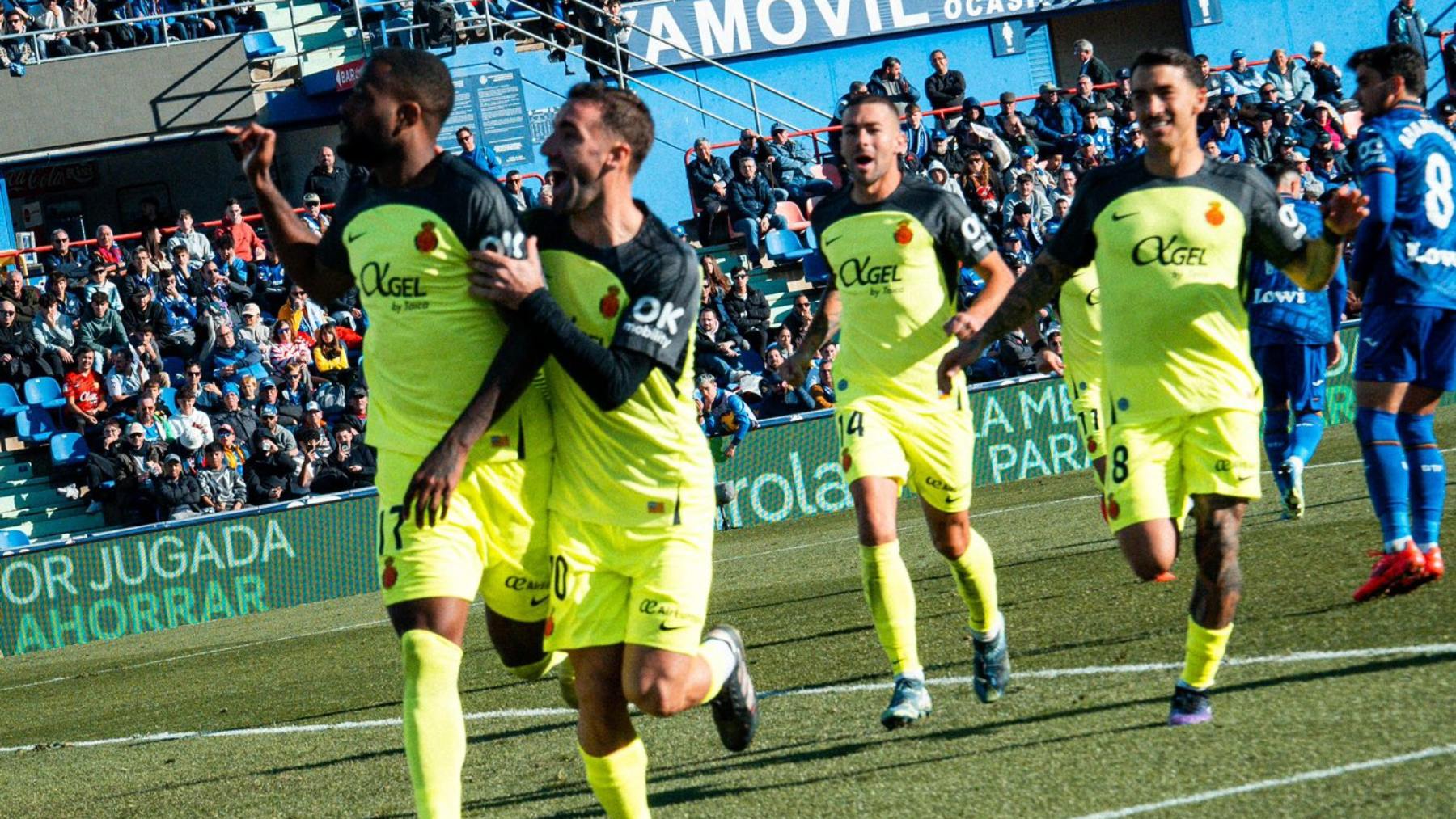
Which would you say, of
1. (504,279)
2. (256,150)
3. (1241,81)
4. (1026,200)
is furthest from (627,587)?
(1241,81)

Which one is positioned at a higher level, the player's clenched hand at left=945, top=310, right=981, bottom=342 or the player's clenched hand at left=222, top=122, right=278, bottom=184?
the player's clenched hand at left=222, top=122, right=278, bottom=184

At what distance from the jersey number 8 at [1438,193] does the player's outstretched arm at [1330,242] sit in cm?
191

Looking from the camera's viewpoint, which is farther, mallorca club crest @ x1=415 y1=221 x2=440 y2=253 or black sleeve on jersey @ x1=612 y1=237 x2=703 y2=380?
mallorca club crest @ x1=415 y1=221 x2=440 y2=253

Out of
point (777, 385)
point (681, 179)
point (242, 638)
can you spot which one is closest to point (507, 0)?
point (681, 179)

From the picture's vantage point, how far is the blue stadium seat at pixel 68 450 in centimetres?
1975

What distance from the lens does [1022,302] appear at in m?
6.75

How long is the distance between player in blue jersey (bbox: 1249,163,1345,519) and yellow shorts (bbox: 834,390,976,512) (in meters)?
4.94

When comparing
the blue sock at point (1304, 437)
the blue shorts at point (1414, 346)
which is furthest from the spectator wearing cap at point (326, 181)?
the blue shorts at point (1414, 346)

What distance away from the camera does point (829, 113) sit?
31516 mm

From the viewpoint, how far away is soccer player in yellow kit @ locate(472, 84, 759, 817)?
4.91m

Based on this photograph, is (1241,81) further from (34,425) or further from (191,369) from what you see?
(34,425)

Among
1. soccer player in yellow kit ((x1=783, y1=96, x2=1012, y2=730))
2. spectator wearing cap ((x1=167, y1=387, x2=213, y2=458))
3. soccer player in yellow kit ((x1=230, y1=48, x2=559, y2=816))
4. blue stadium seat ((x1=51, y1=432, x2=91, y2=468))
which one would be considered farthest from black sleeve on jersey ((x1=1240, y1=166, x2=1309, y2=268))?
blue stadium seat ((x1=51, y1=432, x2=91, y2=468))

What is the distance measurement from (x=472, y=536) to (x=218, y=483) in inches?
540

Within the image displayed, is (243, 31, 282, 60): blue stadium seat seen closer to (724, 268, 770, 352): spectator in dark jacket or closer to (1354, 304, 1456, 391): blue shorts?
(724, 268, 770, 352): spectator in dark jacket
